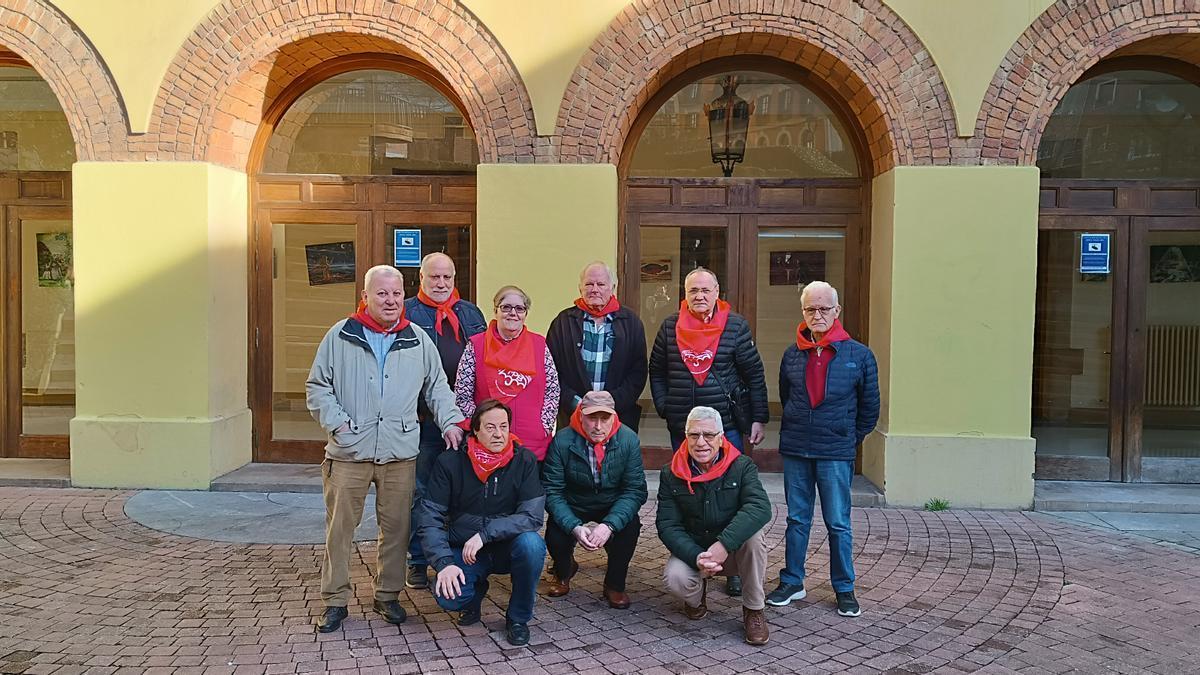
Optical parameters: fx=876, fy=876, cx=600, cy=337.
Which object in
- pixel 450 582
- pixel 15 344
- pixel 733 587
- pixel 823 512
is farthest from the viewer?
pixel 15 344

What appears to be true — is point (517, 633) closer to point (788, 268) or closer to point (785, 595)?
point (785, 595)

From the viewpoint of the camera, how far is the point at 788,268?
786cm

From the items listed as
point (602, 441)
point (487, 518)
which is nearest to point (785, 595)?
point (602, 441)

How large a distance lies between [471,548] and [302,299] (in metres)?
4.64

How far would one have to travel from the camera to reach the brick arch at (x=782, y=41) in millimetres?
6941

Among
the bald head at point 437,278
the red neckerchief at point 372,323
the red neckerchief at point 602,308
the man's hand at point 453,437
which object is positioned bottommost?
the man's hand at point 453,437

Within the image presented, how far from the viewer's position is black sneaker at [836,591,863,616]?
475 centimetres

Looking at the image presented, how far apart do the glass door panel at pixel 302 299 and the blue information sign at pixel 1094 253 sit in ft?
21.1

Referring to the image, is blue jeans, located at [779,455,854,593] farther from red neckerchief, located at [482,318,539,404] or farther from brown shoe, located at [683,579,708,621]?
red neckerchief, located at [482,318,539,404]

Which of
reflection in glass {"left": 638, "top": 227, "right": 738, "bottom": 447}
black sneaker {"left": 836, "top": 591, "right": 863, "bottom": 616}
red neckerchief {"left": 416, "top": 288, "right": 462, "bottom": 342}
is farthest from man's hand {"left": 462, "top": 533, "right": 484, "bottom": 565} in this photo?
reflection in glass {"left": 638, "top": 227, "right": 738, "bottom": 447}

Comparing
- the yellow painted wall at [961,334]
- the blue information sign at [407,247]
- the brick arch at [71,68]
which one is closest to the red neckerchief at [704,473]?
the yellow painted wall at [961,334]

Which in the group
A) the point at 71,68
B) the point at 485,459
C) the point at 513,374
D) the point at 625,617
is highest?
the point at 71,68

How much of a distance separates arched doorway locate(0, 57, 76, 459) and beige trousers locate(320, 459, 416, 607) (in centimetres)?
513

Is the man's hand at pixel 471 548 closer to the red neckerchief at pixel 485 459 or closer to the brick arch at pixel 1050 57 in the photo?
the red neckerchief at pixel 485 459
